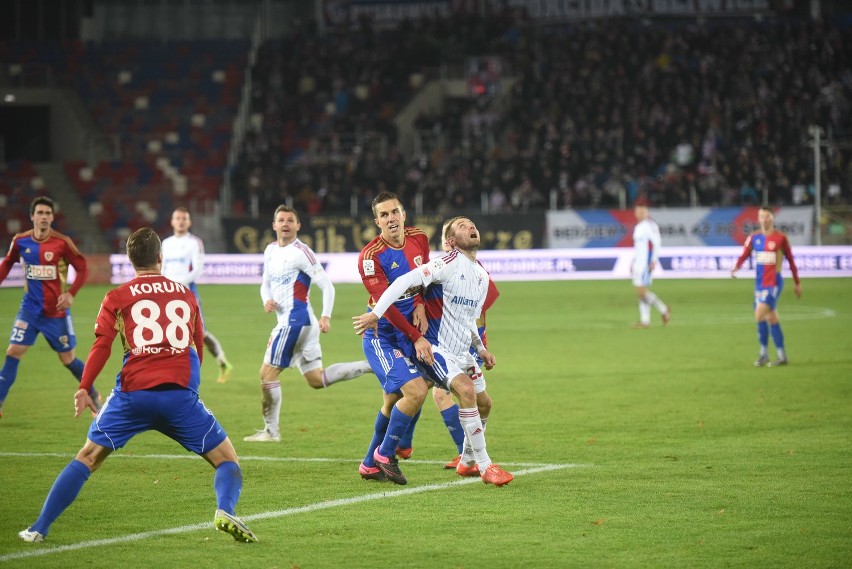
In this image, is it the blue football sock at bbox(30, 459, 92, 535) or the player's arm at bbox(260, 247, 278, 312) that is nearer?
the blue football sock at bbox(30, 459, 92, 535)

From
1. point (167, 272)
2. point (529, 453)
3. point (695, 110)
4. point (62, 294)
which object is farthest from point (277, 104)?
point (529, 453)

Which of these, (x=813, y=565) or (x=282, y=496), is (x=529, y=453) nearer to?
(x=282, y=496)

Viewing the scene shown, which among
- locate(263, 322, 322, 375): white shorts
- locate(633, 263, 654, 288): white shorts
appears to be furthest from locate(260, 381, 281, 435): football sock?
locate(633, 263, 654, 288): white shorts

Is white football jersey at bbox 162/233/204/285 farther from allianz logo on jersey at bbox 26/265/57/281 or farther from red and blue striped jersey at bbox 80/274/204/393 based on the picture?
red and blue striped jersey at bbox 80/274/204/393

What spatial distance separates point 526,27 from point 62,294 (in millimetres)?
38967

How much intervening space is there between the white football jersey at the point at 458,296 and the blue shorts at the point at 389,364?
355 millimetres

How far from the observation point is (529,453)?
11.4 meters

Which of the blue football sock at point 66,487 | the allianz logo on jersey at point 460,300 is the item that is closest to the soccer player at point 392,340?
the allianz logo on jersey at point 460,300

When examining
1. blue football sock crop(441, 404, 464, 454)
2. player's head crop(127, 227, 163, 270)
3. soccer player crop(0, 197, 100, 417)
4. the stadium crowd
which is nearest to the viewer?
player's head crop(127, 227, 163, 270)

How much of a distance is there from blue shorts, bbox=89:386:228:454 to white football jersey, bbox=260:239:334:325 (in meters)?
4.68

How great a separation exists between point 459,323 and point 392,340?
2.10 ft

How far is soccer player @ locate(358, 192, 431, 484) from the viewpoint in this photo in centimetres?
989

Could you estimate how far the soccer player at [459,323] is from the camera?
378 inches

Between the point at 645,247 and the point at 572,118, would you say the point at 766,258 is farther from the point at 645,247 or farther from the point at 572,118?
the point at 572,118
